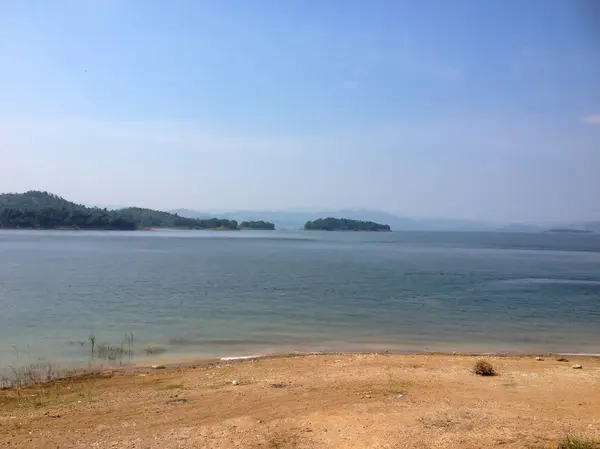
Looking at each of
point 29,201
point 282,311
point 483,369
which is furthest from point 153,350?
point 29,201

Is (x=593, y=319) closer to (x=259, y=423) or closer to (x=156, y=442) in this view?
(x=259, y=423)

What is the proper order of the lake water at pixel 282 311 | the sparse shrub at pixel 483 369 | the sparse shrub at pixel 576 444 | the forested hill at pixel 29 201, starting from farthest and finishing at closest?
the forested hill at pixel 29 201 → the lake water at pixel 282 311 → the sparse shrub at pixel 483 369 → the sparse shrub at pixel 576 444

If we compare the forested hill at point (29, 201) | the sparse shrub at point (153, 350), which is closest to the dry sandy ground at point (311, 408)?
the sparse shrub at point (153, 350)

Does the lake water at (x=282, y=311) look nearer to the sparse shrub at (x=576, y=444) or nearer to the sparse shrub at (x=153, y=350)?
the sparse shrub at (x=153, y=350)

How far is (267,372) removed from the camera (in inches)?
566

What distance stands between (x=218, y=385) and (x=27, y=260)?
2021 inches

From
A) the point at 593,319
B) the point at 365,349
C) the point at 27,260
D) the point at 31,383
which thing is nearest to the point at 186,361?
the point at 31,383

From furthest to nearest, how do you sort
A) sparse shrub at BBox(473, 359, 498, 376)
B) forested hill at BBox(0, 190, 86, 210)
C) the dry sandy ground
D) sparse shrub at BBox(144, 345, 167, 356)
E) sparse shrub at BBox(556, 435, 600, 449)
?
forested hill at BBox(0, 190, 86, 210), sparse shrub at BBox(144, 345, 167, 356), sparse shrub at BBox(473, 359, 498, 376), the dry sandy ground, sparse shrub at BBox(556, 435, 600, 449)

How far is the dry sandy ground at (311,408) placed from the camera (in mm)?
8766

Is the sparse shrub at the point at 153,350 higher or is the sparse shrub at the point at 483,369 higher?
the sparse shrub at the point at 483,369

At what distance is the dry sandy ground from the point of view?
28.8 ft

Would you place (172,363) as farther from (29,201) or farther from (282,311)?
(29,201)

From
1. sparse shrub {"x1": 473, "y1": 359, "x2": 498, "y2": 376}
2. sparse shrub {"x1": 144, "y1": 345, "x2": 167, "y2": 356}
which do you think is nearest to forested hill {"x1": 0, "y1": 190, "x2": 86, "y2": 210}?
sparse shrub {"x1": 144, "y1": 345, "x2": 167, "y2": 356}

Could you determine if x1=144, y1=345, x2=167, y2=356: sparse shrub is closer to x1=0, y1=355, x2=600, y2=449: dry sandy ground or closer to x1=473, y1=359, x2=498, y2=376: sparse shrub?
x1=0, y1=355, x2=600, y2=449: dry sandy ground
